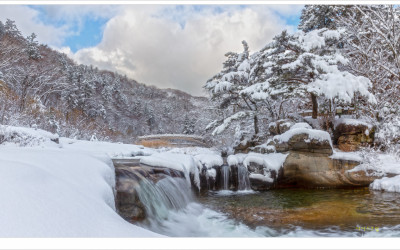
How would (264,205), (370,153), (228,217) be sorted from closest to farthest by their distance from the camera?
1. (228,217)
2. (264,205)
3. (370,153)

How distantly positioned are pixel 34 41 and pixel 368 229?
115 ft

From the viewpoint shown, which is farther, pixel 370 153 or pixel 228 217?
pixel 370 153

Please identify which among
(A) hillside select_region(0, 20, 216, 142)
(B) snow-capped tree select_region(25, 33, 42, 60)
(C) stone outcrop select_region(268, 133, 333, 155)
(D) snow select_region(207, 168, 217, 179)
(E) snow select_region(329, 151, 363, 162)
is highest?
(B) snow-capped tree select_region(25, 33, 42, 60)

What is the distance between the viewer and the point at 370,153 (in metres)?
9.66

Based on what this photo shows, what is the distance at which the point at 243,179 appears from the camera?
10.1m

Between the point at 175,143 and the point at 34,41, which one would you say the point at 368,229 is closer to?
the point at 175,143

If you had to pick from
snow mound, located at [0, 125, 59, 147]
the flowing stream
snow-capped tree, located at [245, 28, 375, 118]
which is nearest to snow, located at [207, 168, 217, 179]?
the flowing stream

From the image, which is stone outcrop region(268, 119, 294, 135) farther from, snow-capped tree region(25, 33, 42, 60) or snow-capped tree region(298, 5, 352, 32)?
snow-capped tree region(25, 33, 42, 60)

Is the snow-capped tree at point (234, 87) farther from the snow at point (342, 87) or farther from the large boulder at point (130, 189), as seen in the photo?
the large boulder at point (130, 189)

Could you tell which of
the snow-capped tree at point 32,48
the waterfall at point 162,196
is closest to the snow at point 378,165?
the waterfall at point 162,196

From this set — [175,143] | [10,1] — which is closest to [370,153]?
[10,1]

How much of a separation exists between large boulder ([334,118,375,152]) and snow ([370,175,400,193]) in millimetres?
2206

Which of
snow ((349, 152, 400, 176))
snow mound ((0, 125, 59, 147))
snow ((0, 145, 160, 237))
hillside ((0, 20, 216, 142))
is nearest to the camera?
snow ((0, 145, 160, 237))

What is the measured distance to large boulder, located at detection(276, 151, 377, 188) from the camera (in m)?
9.52
